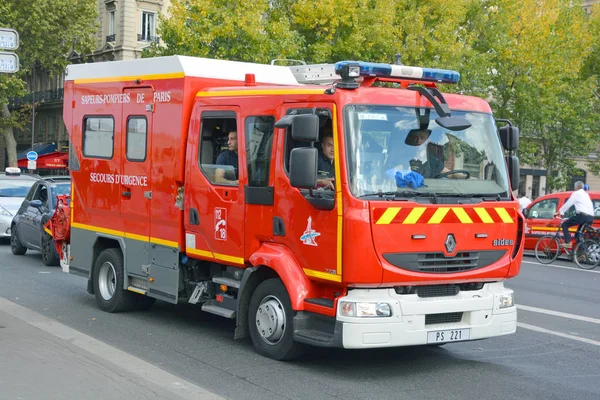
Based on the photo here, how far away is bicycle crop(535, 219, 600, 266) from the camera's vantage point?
65.9ft

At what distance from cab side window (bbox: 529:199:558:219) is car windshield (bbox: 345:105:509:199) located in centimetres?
1442

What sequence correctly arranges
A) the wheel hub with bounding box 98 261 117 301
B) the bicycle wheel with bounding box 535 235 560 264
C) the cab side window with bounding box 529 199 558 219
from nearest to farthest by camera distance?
the wheel hub with bounding box 98 261 117 301 < the bicycle wheel with bounding box 535 235 560 264 < the cab side window with bounding box 529 199 558 219

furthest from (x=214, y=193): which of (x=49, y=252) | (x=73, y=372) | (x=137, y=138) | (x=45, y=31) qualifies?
(x=45, y=31)

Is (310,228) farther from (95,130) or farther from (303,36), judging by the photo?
(303,36)

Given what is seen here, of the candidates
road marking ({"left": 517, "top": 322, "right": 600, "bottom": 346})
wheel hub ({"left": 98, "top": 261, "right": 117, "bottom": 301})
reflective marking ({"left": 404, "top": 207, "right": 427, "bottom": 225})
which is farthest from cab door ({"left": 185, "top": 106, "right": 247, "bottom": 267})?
road marking ({"left": 517, "top": 322, "right": 600, "bottom": 346})

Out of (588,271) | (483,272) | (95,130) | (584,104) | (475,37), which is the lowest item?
(588,271)

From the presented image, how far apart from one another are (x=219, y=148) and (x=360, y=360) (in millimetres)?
2611

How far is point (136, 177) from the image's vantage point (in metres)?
10.2

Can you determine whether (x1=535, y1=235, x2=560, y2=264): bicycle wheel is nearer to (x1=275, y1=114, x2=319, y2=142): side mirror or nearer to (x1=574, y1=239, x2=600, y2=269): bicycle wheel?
(x1=574, y1=239, x2=600, y2=269): bicycle wheel

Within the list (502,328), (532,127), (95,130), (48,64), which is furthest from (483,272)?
(48,64)

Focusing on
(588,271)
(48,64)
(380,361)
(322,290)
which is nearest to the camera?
(322,290)

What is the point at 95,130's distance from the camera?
36.5 ft

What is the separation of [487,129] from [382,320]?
2.27m

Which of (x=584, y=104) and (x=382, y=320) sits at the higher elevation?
(x=584, y=104)
